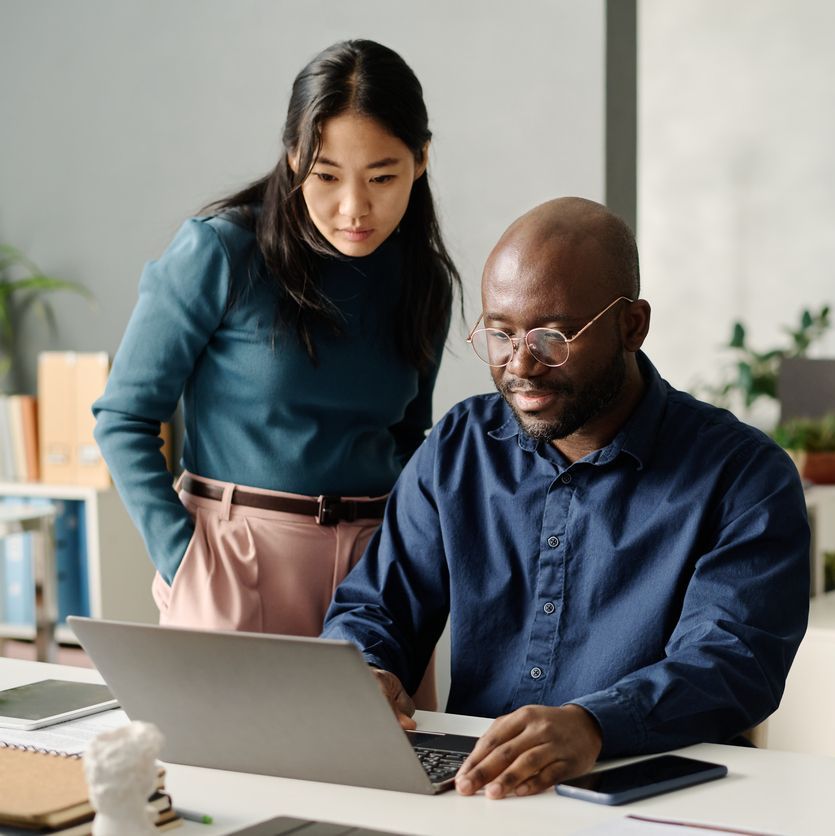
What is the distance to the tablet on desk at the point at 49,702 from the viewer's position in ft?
5.00

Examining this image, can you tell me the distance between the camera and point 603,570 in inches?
64.5

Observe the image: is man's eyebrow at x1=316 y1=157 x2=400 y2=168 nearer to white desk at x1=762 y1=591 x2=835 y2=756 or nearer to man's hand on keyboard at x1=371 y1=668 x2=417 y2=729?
man's hand on keyboard at x1=371 y1=668 x2=417 y2=729

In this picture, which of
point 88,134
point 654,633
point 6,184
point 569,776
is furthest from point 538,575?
point 6,184

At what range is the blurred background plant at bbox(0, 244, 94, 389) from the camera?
398cm

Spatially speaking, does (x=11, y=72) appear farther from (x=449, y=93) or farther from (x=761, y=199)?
(x=761, y=199)

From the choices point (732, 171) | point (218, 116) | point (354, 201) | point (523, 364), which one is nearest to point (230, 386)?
point (354, 201)

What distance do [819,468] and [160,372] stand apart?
1.91m

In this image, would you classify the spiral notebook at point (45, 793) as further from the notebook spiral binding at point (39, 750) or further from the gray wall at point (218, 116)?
the gray wall at point (218, 116)

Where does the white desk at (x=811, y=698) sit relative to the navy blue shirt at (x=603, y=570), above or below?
below

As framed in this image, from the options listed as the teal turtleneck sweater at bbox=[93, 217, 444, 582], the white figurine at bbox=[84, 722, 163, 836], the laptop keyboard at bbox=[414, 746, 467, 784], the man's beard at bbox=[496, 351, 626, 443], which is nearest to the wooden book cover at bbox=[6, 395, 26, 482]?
the teal turtleneck sweater at bbox=[93, 217, 444, 582]

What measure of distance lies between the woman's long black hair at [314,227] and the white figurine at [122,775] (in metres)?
1.15

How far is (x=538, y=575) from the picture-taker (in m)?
1.68

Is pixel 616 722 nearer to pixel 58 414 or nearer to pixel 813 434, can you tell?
pixel 813 434

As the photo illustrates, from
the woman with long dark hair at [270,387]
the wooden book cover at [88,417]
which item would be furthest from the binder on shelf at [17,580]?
the woman with long dark hair at [270,387]
